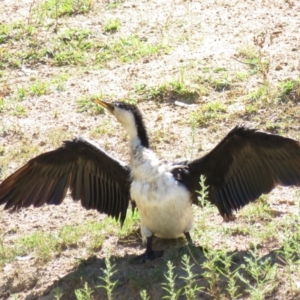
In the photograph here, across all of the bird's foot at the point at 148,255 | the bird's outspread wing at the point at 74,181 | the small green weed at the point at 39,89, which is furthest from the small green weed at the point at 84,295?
the small green weed at the point at 39,89

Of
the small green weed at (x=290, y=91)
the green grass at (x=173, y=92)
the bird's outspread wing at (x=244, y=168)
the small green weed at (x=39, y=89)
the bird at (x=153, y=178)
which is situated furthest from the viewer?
the small green weed at (x=39, y=89)

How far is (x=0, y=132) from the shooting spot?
10.6 m

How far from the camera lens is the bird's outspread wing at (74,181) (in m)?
8.54

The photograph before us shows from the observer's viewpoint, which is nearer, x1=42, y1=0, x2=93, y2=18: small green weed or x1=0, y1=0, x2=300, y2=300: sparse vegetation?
x1=0, y1=0, x2=300, y2=300: sparse vegetation

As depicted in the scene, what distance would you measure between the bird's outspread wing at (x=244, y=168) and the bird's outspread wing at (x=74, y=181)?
0.66 meters

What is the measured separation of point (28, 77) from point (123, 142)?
1929mm

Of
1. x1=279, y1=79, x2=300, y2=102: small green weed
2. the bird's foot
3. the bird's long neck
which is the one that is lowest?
the bird's foot

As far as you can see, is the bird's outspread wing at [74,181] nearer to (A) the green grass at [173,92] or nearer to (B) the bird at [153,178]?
(B) the bird at [153,178]

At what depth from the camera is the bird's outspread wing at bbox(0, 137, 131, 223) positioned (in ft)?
28.0

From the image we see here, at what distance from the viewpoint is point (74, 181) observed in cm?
868

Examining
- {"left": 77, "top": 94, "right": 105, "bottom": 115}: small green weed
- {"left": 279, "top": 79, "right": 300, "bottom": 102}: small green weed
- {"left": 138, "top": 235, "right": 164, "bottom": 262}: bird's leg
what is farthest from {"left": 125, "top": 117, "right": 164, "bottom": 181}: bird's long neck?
{"left": 279, "top": 79, "right": 300, "bottom": 102}: small green weed

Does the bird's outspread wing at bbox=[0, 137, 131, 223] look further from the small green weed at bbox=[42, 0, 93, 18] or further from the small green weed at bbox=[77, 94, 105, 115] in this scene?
the small green weed at bbox=[42, 0, 93, 18]

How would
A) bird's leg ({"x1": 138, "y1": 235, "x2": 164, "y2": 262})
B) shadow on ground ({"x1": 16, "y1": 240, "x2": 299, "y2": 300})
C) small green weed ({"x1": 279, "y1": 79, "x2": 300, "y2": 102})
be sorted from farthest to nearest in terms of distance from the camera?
small green weed ({"x1": 279, "y1": 79, "x2": 300, "y2": 102})
bird's leg ({"x1": 138, "y1": 235, "x2": 164, "y2": 262})
shadow on ground ({"x1": 16, "y1": 240, "x2": 299, "y2": 300})

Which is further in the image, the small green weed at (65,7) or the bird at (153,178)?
the small green weed at (65,7)
